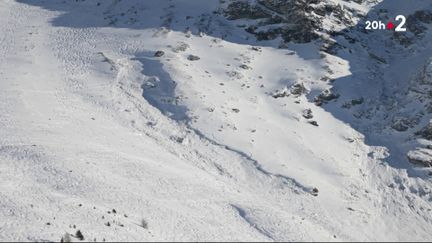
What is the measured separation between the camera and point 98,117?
4691cm

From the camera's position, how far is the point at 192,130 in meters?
46.8

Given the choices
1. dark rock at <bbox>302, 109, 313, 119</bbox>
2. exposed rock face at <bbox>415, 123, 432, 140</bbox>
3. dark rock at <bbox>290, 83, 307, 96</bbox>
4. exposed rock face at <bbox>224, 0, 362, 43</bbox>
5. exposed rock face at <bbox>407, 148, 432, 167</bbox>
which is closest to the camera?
exposed rock face at <bbox>407, 148, 432, 167</bbox>

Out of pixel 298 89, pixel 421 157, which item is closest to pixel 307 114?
pixel 298 89

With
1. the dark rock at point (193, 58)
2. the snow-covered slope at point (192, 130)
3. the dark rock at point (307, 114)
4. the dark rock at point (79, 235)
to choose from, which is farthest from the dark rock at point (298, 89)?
the dark rock at point (79, 235)

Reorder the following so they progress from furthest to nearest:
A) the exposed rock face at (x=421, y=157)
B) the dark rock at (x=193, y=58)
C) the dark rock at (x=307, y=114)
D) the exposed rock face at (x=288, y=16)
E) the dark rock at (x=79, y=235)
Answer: the exposed rock face at (x=288, y=16) → the dark rock at (x=193, y=58) → the dark rock at (x=307, y=114) → the exposed rock face at (x=421, y=157) → the dark rock at (x=79, y=235)

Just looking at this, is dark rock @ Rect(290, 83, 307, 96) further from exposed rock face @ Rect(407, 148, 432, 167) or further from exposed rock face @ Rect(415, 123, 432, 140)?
exposed rock face @ Rect(407, 148, 432, 167)

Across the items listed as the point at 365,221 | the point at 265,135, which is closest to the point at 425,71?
the point at 265,135

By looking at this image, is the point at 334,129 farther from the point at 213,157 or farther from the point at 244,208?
the point at 244,208

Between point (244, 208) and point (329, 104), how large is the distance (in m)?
21.6

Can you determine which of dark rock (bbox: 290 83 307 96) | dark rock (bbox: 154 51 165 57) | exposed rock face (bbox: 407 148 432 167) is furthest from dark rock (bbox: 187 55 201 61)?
exposed rock face (bbox: 407 148 432 167)

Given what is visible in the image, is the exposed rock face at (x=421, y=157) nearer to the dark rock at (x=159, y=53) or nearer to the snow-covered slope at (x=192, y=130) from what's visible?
the snow-covered slope at (x=192, y=130)

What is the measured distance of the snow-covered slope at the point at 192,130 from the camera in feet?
108

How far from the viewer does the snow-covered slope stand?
33.1 meters

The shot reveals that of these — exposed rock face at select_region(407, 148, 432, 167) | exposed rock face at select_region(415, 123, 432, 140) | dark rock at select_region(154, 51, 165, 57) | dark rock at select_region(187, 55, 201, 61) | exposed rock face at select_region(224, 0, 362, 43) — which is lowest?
exposed rock face at select_region(407, 148, 432, 167)
